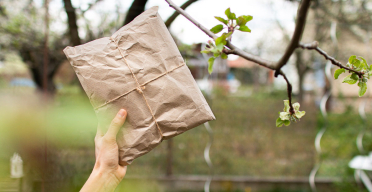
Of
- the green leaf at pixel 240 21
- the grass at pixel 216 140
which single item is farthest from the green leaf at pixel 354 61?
the grass at pixel 216 140

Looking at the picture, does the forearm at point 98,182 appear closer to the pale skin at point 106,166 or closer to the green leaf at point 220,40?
the pale skin at point 106,166

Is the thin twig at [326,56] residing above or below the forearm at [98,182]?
above

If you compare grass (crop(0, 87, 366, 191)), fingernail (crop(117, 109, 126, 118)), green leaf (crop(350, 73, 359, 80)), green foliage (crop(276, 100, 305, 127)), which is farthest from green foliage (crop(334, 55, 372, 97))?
grass (crop(0, 87, 366, 191))

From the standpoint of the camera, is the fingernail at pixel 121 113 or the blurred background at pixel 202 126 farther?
the blurred background at pixel 202 126

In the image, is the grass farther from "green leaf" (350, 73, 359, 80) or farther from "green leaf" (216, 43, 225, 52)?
"green leaf" (350, 73, 359, 80)

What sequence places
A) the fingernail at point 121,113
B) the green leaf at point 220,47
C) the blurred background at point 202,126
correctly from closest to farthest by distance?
the green leaf at point 220,47
the fingernail at point 121,113
the blurred background at point 202,126

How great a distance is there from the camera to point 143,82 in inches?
23.0

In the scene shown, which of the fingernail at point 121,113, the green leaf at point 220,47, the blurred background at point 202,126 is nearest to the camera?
the green leaf at point 220,47

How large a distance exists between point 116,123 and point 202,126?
2.15m

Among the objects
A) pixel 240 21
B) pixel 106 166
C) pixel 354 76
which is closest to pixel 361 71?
pixel 354 76

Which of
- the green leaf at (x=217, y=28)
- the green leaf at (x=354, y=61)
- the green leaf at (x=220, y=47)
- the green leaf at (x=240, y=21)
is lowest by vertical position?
the green leaf at (x=354, y=61)

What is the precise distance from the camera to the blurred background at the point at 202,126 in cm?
164

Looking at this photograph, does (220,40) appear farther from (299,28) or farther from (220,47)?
(299,28)

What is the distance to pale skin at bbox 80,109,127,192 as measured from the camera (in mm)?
605
